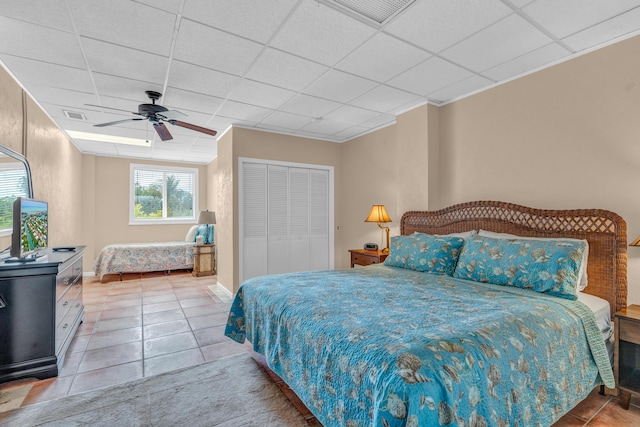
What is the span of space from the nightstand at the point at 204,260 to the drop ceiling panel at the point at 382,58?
4.83 m

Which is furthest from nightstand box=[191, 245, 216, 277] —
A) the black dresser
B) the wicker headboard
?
the wicker headboard

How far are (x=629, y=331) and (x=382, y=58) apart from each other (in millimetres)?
2685

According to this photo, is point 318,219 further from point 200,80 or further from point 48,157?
point 48,157

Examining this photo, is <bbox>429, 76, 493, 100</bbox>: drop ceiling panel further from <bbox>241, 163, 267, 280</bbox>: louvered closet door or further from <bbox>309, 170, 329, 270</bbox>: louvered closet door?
<bbox>241, 163, 267, 280</bbox>: louvered closet door

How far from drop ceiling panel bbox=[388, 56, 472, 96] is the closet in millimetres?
2461

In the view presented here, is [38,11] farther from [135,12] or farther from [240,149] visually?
[240,149]

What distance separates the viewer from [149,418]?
6.44 feet

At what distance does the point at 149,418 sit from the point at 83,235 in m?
6.13

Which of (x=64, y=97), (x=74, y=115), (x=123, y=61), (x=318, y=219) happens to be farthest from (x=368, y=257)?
(x=74, y=115)

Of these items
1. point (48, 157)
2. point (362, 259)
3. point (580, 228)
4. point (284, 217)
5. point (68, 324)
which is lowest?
point (68, 324)

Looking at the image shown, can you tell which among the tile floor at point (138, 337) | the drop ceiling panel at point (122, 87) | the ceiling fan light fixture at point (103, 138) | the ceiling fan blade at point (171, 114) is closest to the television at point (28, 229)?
the tile floor at point (138, 337)

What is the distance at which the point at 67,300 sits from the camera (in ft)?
9.46

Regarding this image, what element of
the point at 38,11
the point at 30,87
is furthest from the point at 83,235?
the point at 38,11

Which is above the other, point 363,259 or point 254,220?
point 254,220
